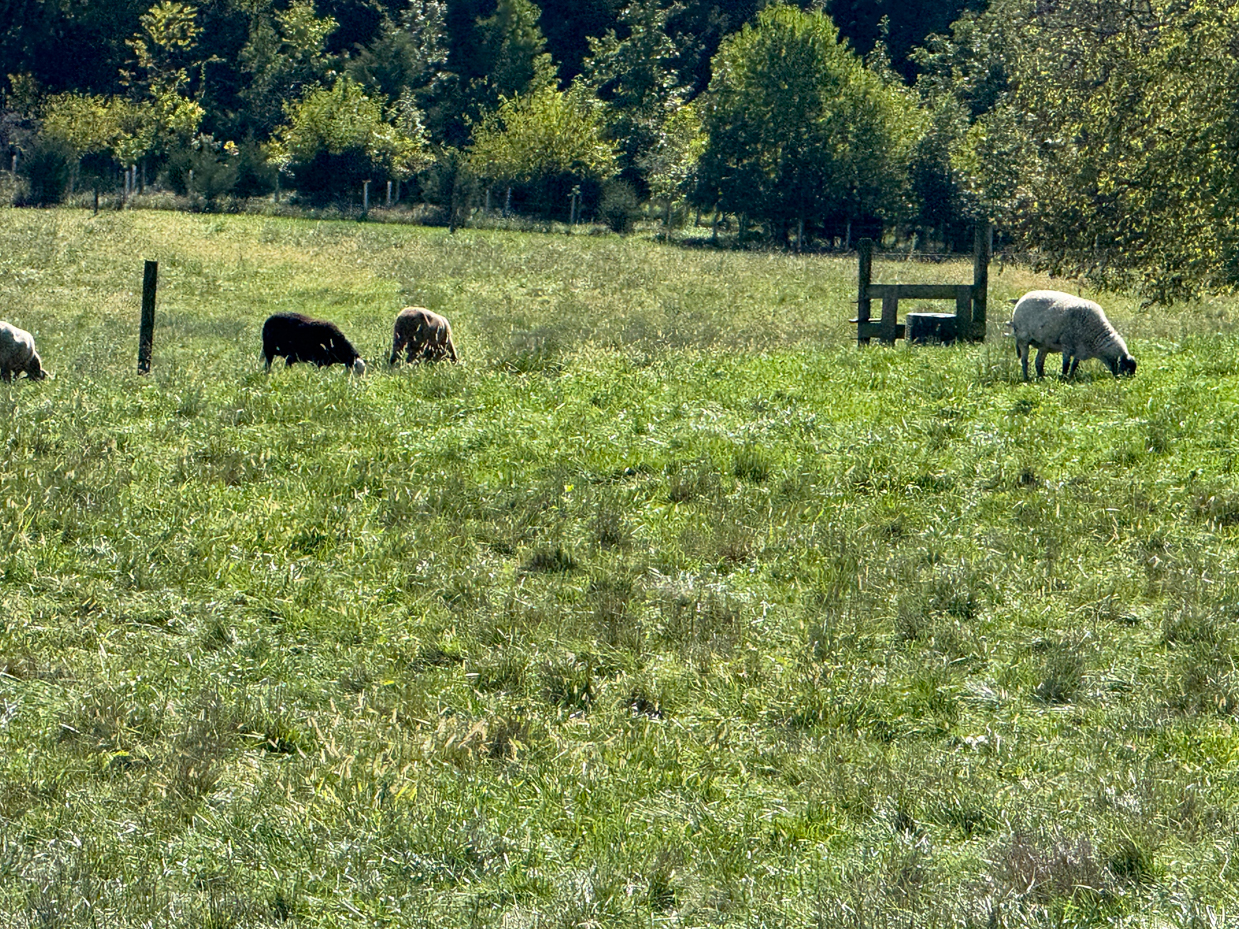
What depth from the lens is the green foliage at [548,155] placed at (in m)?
70.1

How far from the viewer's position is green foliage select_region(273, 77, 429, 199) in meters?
69.1

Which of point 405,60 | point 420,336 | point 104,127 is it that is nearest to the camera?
point 420,336

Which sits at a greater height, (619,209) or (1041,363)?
(619,209)

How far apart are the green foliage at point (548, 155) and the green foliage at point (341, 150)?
187 inches

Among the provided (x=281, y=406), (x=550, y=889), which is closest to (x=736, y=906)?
(x=550, y=889)

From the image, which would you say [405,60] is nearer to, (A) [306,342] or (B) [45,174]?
(B) [45,174]

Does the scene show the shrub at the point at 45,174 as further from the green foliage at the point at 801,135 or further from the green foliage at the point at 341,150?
the green foliage at the point at 801,135

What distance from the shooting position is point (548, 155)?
70125 mm

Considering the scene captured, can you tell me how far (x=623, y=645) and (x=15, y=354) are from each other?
11.9 meters

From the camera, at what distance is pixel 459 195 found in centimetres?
6412

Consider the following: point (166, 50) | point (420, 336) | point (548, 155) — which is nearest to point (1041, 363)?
point (420, 336)

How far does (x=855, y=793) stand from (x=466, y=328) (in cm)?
1816

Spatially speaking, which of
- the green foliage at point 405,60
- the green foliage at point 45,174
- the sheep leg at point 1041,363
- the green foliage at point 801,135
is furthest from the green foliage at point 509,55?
the sheep leg at point 1041,363

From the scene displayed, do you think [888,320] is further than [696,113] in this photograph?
No
